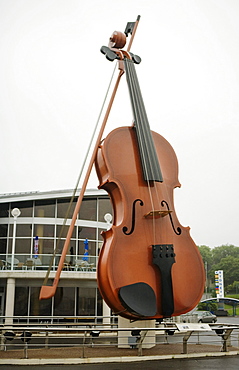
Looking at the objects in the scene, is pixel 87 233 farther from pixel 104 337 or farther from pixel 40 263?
pixel 104 337

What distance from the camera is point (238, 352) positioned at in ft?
35.4

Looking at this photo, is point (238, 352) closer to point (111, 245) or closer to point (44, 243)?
point (111, 245)

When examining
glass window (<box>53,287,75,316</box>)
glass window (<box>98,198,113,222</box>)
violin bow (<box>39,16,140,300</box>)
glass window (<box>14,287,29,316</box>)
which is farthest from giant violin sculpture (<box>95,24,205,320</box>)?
glass window (<box>98,198,113,222</box>)

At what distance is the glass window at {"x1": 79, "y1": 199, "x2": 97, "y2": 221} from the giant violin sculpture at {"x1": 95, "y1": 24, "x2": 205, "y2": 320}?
18.2 m

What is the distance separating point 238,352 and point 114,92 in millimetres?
7510

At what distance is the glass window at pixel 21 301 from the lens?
22.3m

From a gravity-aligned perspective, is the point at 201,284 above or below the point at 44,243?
below

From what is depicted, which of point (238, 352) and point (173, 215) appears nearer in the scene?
point (173, 215)

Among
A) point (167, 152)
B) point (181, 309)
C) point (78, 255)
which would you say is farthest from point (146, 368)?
point (78, 255)

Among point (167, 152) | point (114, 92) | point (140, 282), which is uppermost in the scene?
point (114, 92)

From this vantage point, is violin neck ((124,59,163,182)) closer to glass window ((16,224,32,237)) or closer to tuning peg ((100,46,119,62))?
tuning peg ((100,46,119,62))

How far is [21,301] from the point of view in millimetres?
22391

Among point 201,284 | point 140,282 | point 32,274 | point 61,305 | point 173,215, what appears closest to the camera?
point 140,282

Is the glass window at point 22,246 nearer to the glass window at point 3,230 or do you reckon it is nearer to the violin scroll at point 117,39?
the glass window at point 3,230
